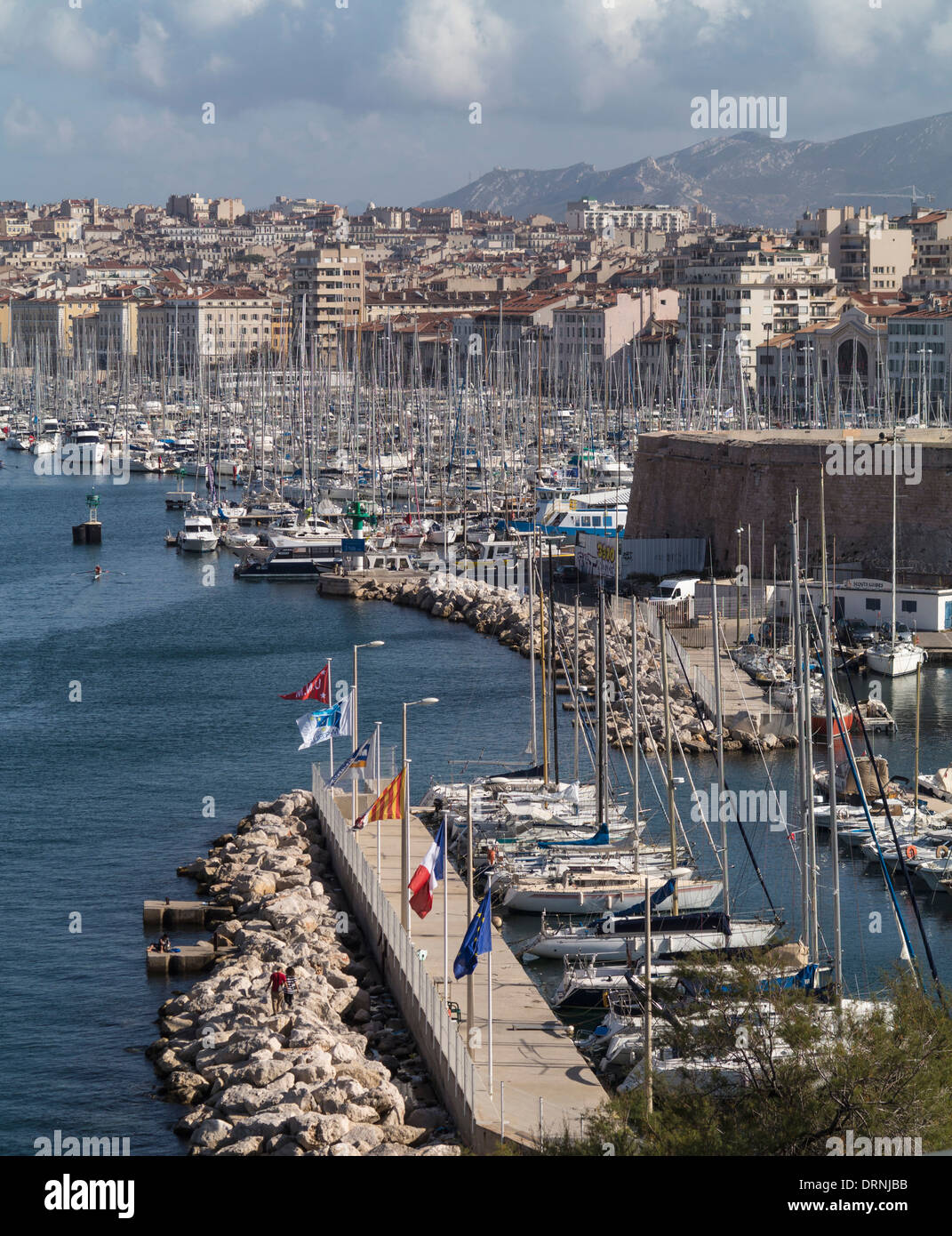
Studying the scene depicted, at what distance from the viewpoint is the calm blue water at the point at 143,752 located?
42.2 feet

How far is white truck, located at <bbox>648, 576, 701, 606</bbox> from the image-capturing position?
27516 millimetres

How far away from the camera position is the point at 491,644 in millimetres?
27859

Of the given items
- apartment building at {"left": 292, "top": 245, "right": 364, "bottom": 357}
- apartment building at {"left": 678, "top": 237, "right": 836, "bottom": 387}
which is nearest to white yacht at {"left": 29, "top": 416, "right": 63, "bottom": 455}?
apartment building at {"left": 292, "top": 245, "right": 364, "bottom": 357}

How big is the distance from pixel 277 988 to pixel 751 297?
53.8 metres

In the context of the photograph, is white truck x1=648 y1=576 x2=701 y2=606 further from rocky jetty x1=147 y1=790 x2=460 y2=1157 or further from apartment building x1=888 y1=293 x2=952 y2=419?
apartment building x1=888 y1=293 x2=952 y2=419

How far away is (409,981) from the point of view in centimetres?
1252

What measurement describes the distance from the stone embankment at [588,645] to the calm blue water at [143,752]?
491 millimetres

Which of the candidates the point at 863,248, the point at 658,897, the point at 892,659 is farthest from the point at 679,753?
the point at 863,248

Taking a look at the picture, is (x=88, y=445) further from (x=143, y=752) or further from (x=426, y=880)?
(x=426, y=880)

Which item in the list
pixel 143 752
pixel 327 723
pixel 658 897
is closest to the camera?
pixel 658 897

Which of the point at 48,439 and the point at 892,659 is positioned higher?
the point at 48,439

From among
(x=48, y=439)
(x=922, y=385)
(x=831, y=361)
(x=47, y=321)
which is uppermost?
(x=47, y=321)

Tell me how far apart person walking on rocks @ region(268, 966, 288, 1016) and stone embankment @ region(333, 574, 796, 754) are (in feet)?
17.9

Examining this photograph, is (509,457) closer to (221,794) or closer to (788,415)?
(788,415)
